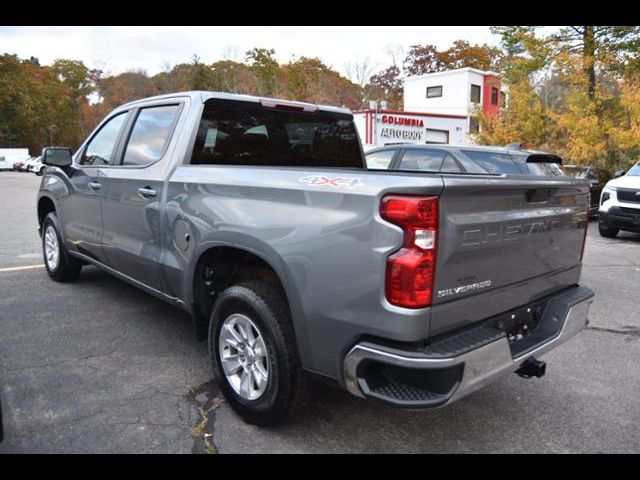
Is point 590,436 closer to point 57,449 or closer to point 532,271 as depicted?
point 532,271

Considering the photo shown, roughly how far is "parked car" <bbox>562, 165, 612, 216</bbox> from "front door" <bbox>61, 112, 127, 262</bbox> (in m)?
10.3

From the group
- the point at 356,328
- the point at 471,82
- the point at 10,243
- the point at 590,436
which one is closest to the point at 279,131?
the point at 356,328

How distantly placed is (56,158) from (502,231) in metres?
4.30

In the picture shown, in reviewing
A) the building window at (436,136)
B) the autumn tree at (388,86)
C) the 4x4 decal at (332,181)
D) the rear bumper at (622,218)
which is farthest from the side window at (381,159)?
the autumn tree at (388,86)

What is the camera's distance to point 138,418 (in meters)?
2.98

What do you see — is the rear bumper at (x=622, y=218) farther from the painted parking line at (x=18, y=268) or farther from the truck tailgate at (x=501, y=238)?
the painted parking line at (x=18, y=268)

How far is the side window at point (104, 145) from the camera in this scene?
176 inches

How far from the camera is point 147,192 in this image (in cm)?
371

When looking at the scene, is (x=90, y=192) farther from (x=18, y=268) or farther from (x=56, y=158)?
(x=18, y=268)

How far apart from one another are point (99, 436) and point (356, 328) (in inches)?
63.1

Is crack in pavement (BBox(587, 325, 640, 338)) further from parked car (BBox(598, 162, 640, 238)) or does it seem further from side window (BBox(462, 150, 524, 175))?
parked car (BBox(598, 162, 640, 238))

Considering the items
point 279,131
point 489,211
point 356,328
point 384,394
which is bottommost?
point 384,394

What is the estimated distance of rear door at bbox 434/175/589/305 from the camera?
2.25 meters

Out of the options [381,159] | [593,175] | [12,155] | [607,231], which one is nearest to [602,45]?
[593,175]
